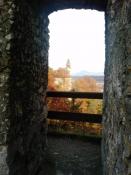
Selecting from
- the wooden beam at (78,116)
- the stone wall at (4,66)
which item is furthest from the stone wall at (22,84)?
the wooden beam at (78,116)

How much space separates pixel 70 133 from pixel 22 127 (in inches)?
106

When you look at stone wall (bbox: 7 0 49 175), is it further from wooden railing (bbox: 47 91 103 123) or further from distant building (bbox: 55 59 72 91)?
distant building (bbox: 55 59 72 91)

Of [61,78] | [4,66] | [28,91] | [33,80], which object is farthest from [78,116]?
[61,78]

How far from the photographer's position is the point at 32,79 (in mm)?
4102

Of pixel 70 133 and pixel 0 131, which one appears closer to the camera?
pixel 0 131

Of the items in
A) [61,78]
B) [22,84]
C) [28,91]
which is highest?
[61,78]

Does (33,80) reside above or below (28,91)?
above

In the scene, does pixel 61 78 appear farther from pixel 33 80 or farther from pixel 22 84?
pixel 22 84

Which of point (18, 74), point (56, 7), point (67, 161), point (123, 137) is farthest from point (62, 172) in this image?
point (56, 7)

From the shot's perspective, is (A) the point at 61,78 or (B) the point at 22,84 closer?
(B) the point at 22,84

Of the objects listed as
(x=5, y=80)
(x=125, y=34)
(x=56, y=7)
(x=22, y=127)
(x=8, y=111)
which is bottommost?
(x=22, y=127)

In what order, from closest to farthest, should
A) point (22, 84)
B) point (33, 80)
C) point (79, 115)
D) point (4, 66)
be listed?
point (4, 66) → point (22, 84) → point (33, 80) → point (79, 115)

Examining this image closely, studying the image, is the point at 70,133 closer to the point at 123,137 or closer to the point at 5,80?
the point at 5,80

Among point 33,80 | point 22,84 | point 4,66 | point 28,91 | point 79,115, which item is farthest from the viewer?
point 79,115
